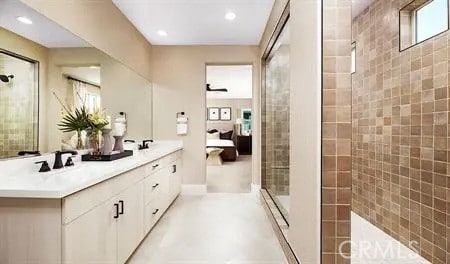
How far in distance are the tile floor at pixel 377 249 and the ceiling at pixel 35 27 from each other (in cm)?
302

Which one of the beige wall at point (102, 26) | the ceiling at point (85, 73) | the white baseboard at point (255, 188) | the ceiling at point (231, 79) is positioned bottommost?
the white baseboard at point (255, 188)

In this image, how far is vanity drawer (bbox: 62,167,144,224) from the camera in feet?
4.89

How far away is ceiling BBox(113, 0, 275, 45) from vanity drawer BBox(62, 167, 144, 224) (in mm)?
2139

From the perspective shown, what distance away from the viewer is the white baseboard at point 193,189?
5004mm

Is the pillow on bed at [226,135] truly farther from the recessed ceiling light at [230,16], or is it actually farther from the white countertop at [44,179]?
the white countertop at [44,179]

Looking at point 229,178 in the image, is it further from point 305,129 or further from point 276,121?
point 305,129

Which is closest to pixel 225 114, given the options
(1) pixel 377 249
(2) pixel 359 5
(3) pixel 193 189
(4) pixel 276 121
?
(3) pixel 193 189

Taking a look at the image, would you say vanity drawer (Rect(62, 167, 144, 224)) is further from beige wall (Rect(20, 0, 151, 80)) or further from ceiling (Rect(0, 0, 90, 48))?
beige wall (Rect(20, 0, 151, 80))

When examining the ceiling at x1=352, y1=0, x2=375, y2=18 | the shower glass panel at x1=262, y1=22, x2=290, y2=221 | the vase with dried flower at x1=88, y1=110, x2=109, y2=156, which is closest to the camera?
the vase with dried flower at x1=88, y1=110, x2=109, y2=156

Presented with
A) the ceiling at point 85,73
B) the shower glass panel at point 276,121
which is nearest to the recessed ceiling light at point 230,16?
the shower glass panel at point 276,121

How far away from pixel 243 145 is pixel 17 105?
9596 millimetres

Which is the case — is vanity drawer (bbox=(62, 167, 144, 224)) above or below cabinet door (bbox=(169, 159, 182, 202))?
above

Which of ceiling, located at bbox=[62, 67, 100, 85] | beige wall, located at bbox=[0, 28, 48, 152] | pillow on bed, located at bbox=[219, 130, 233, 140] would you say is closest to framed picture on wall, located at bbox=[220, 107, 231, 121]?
pillow on bed, located at bbox=[219, 130, 233, 140]

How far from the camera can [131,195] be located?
7.88ft
